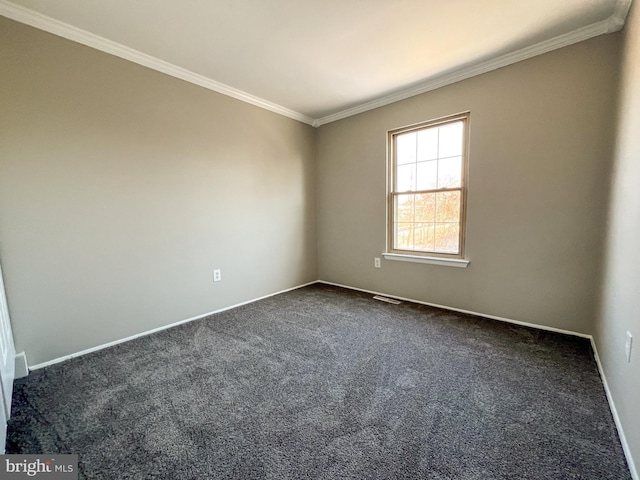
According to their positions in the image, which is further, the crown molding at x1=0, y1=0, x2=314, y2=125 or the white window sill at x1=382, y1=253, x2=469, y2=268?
the white window sill at x1=382, y1=253, x2=469, y2=268

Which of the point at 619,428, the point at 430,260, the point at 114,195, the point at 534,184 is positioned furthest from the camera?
the point at 430,260

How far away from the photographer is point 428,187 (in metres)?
3.04

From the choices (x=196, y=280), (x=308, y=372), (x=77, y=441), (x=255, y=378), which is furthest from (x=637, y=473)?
(x=196, y=280)

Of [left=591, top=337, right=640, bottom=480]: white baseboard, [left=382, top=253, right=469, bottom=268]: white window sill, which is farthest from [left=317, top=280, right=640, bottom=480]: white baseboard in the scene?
[left=382, top=253, right=469, bottom=268]: white window sill

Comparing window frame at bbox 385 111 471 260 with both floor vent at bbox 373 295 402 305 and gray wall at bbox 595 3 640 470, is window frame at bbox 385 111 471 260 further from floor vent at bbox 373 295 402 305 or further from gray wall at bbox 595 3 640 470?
gray wall at bbox 595 3 640 470

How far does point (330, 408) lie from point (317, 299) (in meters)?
1.90

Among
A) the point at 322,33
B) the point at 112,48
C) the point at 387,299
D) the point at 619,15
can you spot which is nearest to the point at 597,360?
the point at 387,299

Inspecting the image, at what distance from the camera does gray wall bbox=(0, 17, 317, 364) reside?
72.0 inches

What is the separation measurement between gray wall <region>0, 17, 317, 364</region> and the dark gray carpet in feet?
1.38

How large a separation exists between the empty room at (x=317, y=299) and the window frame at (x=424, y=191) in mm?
25

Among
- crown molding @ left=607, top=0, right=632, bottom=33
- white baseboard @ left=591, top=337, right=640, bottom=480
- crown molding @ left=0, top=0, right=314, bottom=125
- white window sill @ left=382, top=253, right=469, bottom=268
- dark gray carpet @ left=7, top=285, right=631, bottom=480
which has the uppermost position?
crown molding @ left=0, top=0, right=314, bottom=125

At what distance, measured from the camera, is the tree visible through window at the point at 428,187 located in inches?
111

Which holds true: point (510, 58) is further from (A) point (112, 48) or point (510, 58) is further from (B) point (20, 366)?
(B) point (20, 366)

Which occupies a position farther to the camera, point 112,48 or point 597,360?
point 112,48
